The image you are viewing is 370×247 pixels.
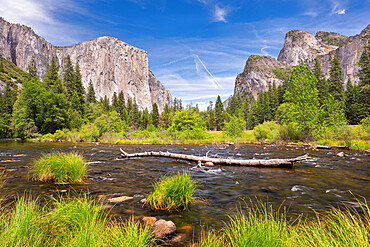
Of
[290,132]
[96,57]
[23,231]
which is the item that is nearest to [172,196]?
[23,231]

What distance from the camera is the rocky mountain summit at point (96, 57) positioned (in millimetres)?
168750

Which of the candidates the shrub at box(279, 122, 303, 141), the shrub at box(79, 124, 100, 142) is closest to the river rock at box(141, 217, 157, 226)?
the shrub at box(279, 122, 303, 141)

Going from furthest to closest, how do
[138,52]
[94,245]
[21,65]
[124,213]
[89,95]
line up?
[138,52] → [21,65] → [89,95] → [124,213] → [94,245]

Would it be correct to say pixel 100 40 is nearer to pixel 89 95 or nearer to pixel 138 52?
pixel 138 52

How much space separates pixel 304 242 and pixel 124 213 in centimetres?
352

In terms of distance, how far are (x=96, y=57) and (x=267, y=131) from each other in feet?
599

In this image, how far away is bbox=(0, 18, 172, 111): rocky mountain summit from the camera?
168750 millimetres

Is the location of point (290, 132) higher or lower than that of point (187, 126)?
lower

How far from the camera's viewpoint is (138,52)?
194 meters

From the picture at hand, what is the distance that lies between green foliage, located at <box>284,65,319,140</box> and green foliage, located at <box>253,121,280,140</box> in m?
3.58

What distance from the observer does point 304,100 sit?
26.4 meters

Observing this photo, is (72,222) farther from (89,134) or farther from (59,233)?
(89,134)

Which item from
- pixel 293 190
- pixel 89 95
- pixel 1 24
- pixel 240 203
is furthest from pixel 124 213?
pixel 1 24

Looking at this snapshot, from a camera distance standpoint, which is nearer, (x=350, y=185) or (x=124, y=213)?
(x=124, y=213)
